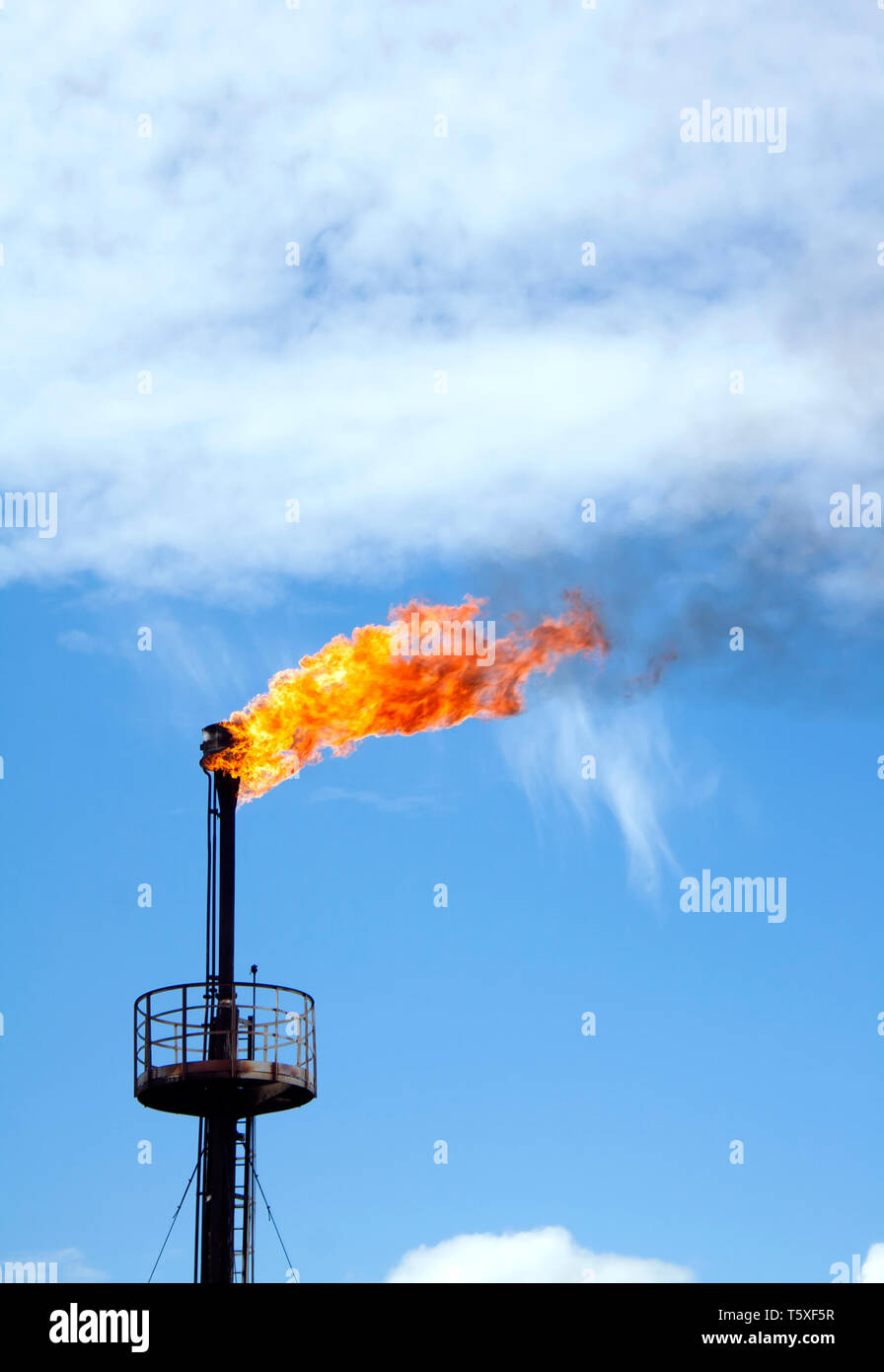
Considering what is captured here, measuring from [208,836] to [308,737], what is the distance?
2.89 metres

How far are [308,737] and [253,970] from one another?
16.1 ft

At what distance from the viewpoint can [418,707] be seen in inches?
1459
